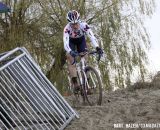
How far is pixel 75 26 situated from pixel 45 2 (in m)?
8.41

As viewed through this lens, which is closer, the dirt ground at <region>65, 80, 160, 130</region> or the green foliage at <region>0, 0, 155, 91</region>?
the dirt ground at <region>65, 80, 160, 130</region>

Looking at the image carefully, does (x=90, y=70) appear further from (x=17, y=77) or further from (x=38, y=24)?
(x=38, y=24)

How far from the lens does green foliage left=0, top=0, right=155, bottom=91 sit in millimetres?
16578

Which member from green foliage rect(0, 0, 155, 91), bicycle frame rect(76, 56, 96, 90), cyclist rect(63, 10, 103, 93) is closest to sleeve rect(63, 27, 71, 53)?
cyclist rect(63, 10, 103, 93)

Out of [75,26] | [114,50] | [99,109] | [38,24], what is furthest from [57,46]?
[99,109]

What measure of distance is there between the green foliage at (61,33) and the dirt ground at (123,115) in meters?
7.76

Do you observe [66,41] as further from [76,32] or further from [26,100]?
[26,100]

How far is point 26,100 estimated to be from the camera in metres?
6.59

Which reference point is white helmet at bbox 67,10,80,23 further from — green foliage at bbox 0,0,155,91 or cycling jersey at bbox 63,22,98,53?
green foliage at bbox 0,0,155,91

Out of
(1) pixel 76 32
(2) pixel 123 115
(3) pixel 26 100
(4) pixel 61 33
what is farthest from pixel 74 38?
(4) pixel 61 33

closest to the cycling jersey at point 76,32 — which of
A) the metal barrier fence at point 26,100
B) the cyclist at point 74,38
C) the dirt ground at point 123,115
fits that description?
the cyclist at point 74,38

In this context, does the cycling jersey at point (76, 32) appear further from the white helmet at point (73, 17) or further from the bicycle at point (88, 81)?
the bicycle at point (88, 81)

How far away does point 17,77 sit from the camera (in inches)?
262

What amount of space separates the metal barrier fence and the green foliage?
30.0 feet
